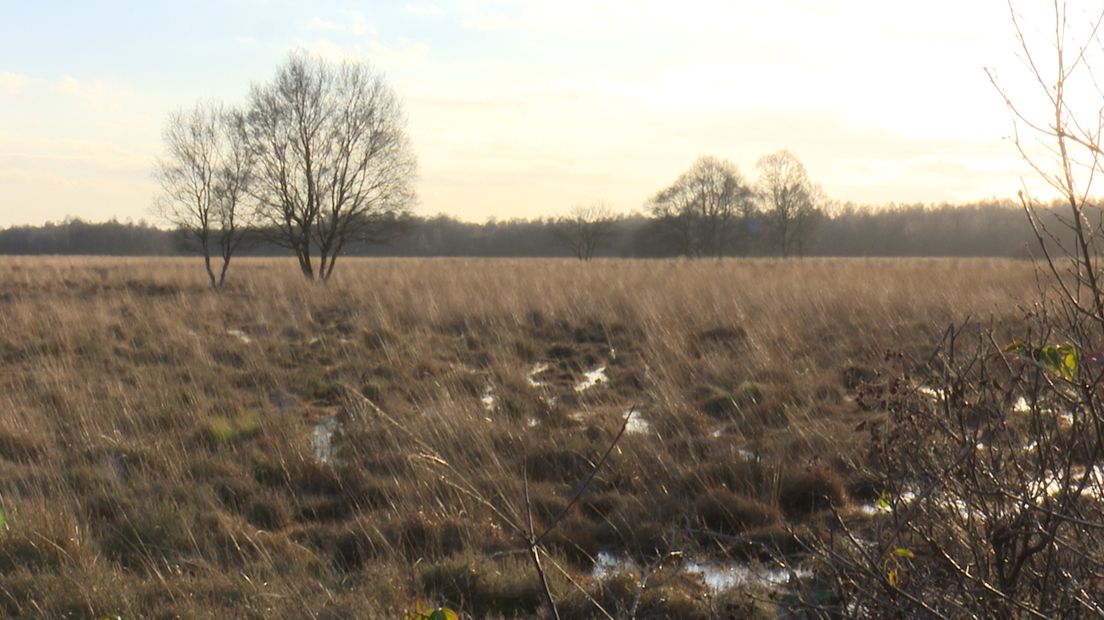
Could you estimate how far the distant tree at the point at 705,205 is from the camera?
155 ft

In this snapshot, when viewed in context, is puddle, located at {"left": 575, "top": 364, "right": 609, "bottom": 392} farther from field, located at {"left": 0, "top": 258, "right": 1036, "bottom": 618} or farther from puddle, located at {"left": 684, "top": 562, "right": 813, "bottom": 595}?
puddle, located at {"left": 684, "top": 562, "right": 813, "bottom": 595}

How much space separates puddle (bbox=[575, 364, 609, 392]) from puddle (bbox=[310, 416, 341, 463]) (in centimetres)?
200

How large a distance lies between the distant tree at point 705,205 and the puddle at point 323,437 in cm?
4063

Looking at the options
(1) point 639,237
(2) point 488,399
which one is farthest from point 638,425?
(1) point 639,237

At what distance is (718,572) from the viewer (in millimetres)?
3797

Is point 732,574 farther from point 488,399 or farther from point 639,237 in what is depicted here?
point 639,237

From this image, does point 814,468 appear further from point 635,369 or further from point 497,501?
point 635,369

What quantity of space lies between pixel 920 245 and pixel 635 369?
71.6m

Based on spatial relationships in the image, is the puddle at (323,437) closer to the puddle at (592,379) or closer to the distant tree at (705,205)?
→ the puddle at (592,379)

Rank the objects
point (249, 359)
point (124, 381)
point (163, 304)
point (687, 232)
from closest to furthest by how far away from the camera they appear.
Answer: point (124, 381)
point (249, 359)
point (163, 304)
point (687, 232)

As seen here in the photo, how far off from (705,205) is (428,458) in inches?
1867

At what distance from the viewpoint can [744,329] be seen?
372 inches

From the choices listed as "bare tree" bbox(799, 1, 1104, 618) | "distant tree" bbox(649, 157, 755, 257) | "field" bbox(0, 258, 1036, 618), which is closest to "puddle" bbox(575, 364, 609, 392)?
"field" bbox(0, 258, 1036, 618)

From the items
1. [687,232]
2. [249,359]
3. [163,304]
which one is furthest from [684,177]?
[249,359]
